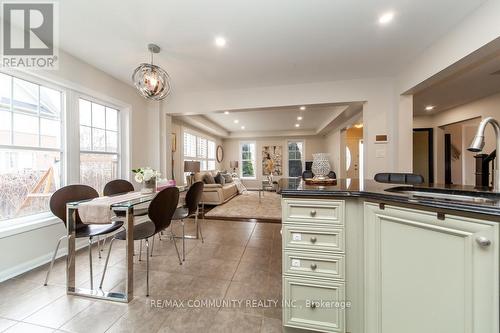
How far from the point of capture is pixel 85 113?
9.48 feet

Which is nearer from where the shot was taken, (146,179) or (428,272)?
(428,272)

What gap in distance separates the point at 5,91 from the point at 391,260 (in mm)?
3583

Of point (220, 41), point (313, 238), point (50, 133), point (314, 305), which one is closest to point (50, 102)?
point (50, 133)

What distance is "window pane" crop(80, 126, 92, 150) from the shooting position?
2.82 meters

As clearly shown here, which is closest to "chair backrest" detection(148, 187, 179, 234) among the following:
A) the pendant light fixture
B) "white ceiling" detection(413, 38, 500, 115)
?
the pendant light fixture

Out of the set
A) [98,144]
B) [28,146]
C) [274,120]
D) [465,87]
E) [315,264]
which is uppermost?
[274,120]

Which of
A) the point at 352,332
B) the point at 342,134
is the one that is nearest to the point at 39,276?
the point at 352,332

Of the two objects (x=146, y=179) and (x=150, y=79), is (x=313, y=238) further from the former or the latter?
(x=150, y=79)

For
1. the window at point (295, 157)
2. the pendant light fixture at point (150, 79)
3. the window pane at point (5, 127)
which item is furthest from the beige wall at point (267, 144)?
the window pane at point (5, 127)

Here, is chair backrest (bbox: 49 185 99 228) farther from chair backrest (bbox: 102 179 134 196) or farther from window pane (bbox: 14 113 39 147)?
window pane (bbox: 14 113 39 147)

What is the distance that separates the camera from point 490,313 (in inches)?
30.1

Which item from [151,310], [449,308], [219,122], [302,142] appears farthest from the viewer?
[302,142]

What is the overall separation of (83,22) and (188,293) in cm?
271

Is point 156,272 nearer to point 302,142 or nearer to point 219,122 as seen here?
point 219,122
